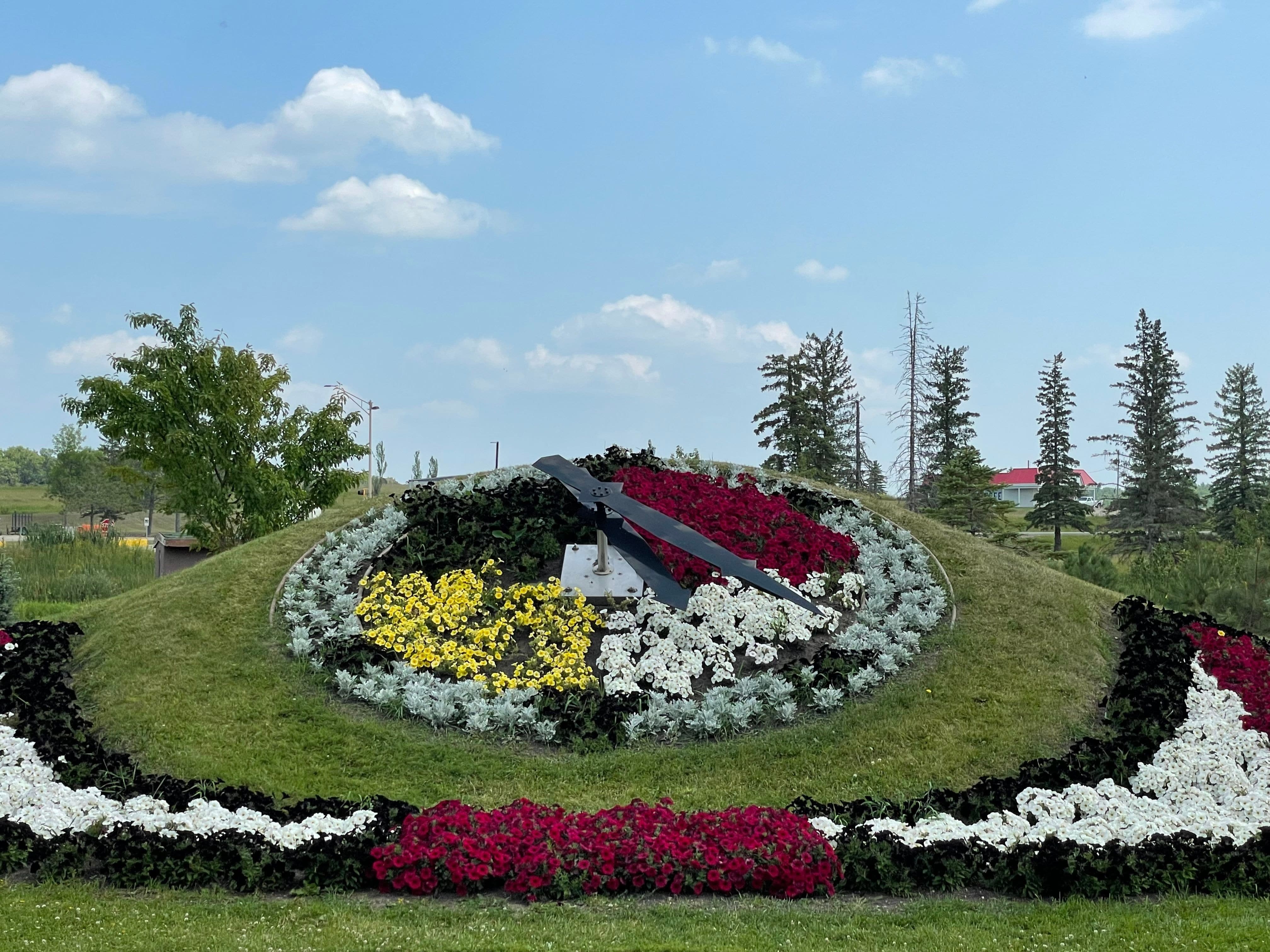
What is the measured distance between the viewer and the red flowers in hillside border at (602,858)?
550 cm

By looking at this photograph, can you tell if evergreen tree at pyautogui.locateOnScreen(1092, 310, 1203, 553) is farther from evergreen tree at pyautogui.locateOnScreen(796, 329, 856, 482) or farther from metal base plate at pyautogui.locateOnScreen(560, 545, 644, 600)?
metal base plate at pyautogui.locateOnScreen(560, 545, 644, 600)

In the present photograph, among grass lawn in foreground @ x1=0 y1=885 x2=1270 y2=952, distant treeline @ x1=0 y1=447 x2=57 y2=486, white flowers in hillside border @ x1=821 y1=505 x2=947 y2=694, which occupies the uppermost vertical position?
distant treeline @ x1=0 y1=447 x2=57 y2=486

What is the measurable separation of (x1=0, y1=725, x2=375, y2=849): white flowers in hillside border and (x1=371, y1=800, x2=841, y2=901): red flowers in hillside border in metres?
0.52

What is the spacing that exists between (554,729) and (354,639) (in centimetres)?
230

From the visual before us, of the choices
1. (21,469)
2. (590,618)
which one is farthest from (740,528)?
(21,469)

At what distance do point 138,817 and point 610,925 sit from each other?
3.16 metres

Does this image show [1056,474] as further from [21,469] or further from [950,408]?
[21,469]

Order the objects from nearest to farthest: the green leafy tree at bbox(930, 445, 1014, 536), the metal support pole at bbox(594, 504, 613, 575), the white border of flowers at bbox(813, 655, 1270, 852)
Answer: the white border of flowers at bbox(813, 655, 1270, 852) → the metal support pole at bbox(594, 504, 613, 575) → the green leafy tree at bbox(930, 445, 1014, 536)

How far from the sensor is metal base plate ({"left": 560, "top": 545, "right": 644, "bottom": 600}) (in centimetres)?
952

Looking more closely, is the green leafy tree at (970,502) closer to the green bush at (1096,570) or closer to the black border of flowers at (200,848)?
the green bush at (1096,570)

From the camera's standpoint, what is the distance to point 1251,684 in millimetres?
8773

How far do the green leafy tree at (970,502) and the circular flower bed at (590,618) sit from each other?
12.1 meters

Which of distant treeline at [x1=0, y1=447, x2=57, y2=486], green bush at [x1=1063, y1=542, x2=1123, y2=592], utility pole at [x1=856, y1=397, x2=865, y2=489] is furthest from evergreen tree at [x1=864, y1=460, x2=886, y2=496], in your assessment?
distant treeline at [x1=0, y1=447, x2=57, y2=486]

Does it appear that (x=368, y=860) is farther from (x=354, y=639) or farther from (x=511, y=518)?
(x=511, y=518)
